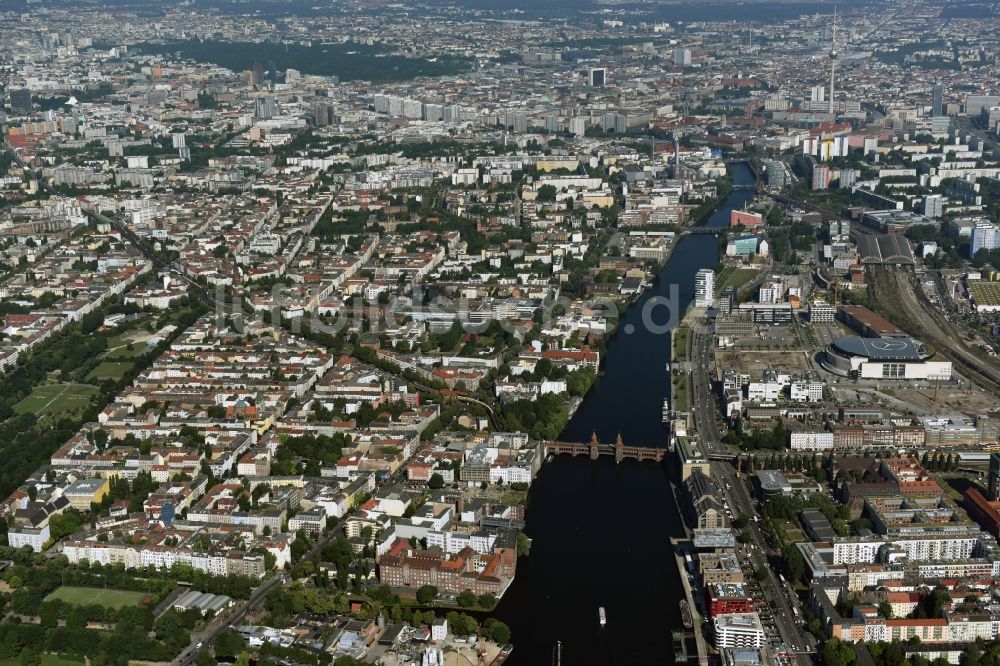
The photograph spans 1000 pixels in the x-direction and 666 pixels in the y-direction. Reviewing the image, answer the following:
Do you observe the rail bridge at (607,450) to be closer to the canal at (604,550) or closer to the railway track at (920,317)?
the canal at (604,550)

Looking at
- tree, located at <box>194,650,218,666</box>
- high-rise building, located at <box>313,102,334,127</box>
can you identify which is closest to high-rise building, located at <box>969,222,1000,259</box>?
tree, located at <box>194,650,218,666</box>

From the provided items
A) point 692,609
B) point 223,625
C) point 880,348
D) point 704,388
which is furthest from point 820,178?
point 223,625

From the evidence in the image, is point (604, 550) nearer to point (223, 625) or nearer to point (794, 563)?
point (794, 563)

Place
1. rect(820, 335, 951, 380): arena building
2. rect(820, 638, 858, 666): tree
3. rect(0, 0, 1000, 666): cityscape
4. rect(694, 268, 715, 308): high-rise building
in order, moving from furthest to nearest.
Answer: rect(694, 268, 715, 308): high-rise building → rect(820, 335, 951, 380): arena building → rect(0, 0, 1000, 666): cityscape → rect(820, 638, 858, 666): tree

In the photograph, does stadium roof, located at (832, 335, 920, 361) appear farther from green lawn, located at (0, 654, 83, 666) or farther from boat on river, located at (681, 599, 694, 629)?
green lawn, located at (0, 654, 83, 666)

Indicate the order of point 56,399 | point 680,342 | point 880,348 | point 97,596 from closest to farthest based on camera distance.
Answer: point 97,596 → point 56,399 → point 880,348 → point 680,342

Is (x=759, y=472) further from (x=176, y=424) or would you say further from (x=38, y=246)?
(x=38, y=246)

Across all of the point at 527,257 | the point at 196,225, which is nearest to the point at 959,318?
the point at 527,257
